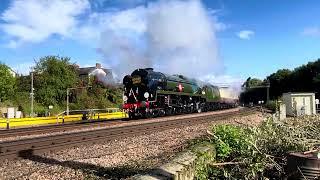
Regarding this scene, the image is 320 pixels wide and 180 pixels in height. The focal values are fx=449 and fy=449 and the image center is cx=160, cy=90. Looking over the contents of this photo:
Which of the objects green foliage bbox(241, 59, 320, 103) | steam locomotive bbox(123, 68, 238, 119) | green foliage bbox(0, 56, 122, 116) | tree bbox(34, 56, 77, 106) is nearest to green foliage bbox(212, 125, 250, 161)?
steam locomotive bbox(123, 68, 238, 119)

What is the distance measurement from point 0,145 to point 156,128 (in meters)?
9.11

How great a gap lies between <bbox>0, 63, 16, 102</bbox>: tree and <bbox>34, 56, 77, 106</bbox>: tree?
5.99 metres

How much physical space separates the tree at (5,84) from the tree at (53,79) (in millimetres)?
5989

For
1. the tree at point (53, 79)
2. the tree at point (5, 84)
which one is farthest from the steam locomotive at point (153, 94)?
the tree at point (53, 79)

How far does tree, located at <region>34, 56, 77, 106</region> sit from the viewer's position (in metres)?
76.1

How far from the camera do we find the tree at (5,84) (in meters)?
67.1

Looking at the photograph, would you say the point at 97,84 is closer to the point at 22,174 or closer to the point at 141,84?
the point at 141,84

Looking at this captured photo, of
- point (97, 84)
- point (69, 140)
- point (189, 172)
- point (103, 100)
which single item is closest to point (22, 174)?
point (189, 172)

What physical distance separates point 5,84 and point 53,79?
36.6 ft

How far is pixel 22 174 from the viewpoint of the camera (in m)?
9.51

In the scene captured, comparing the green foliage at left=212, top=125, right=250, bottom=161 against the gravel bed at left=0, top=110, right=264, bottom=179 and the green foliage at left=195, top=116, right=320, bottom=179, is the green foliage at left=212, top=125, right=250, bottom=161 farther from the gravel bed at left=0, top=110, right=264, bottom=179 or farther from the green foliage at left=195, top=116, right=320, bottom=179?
the gravel bed at left=0, top=110, right=264, bottom=179

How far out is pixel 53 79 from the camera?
78500 millimetres

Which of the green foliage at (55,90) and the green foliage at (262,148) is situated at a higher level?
the green foliage at (55,90)

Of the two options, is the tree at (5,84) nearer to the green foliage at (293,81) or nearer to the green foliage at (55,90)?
Answer: the green foliage at (55,90)
